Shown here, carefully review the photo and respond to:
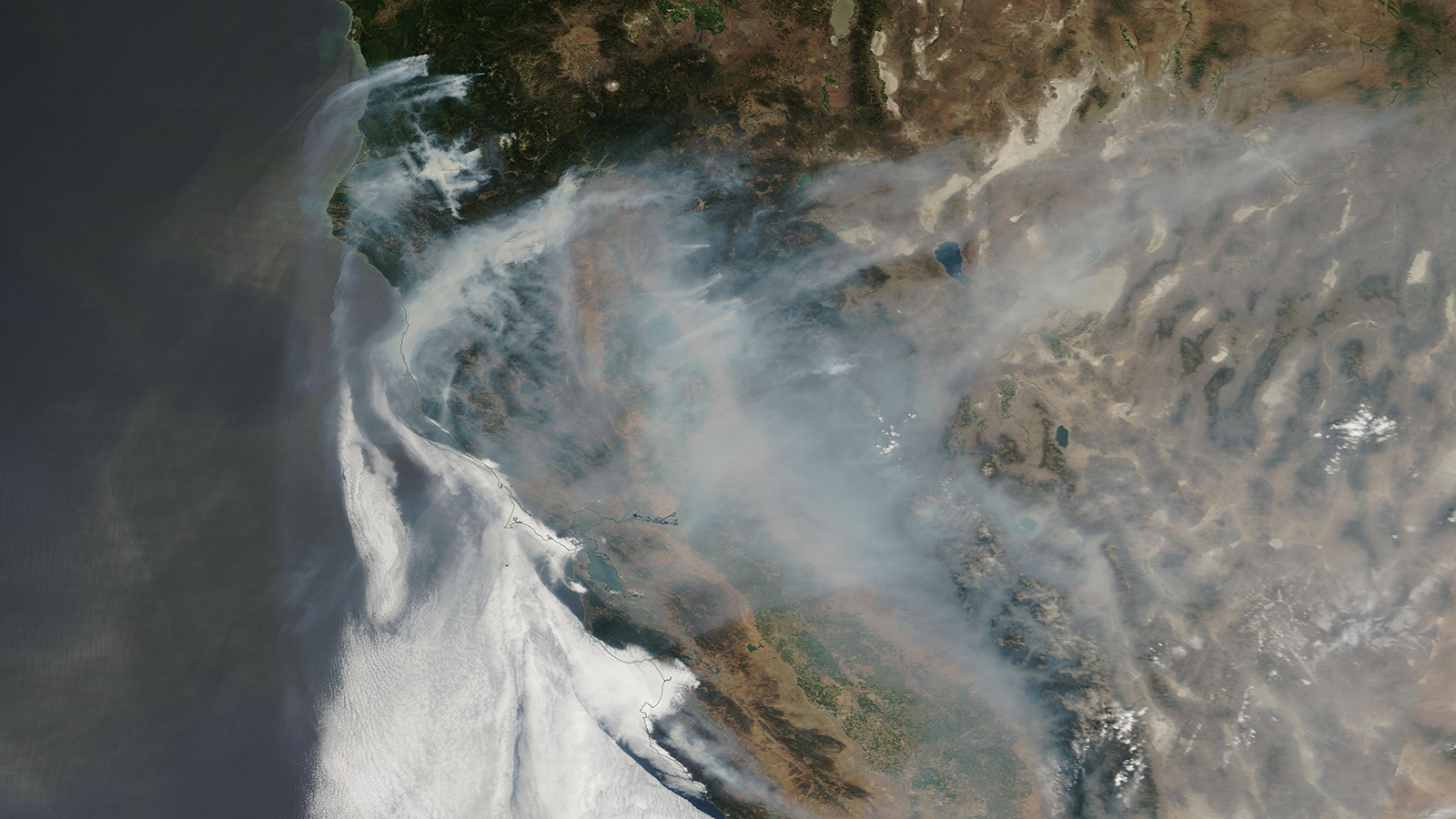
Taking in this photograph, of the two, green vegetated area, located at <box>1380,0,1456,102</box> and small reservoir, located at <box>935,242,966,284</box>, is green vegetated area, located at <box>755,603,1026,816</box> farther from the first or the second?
green vegetated area, located at <box>1380,0,1456,102</box>

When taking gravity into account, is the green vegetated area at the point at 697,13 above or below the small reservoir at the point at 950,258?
above

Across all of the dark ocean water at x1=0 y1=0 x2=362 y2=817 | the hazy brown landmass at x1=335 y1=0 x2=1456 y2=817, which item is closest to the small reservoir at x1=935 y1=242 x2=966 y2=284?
the hazy brown landmass at x1=335 y1=0 x2=1456 y2=817

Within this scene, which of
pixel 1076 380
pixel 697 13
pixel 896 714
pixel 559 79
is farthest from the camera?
pixel 559 79

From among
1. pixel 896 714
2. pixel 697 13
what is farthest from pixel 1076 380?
pixel 697 13

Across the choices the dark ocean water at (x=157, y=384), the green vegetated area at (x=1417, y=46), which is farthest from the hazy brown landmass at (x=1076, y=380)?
the dark ocean water at (x=157, y=384)

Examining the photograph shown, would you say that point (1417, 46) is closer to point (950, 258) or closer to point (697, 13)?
point (950, 258)

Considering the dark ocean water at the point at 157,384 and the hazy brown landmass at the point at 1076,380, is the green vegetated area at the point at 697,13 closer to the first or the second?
the hazy brown landmass at the point at 1076,380
